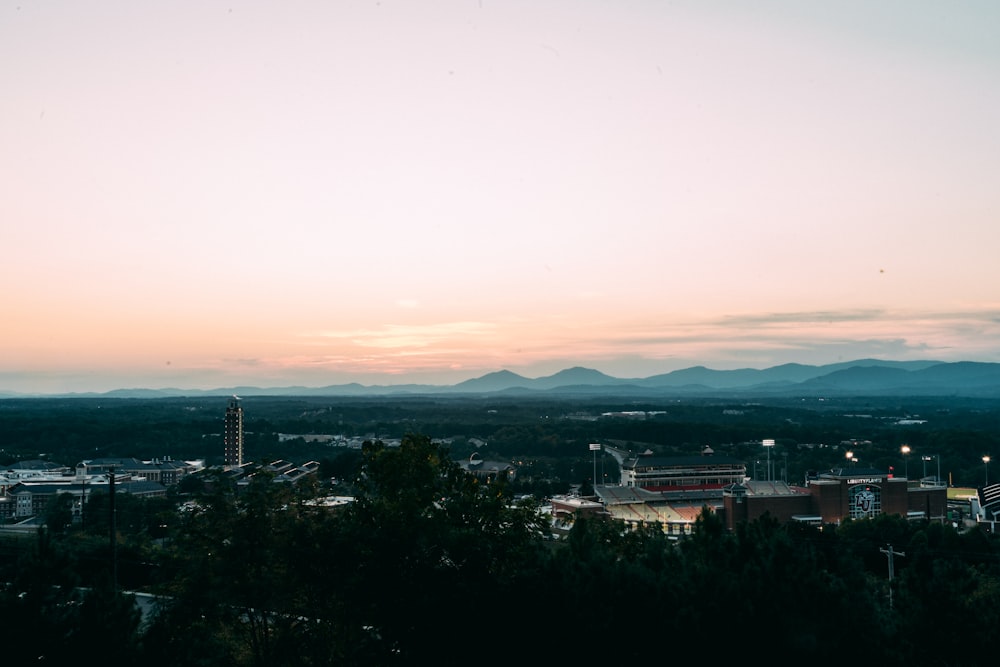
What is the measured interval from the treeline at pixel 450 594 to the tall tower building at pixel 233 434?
142396 mm

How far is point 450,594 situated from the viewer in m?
19.0

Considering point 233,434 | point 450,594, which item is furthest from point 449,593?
point 233,434

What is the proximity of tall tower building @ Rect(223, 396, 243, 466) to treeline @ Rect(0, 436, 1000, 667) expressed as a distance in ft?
467

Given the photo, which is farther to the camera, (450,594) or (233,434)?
(233,434)

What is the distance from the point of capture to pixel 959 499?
97.5 m

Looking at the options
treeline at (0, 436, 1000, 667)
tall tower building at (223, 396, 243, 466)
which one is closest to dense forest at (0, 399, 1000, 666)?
treeline at (0, 436, 1000, 667)

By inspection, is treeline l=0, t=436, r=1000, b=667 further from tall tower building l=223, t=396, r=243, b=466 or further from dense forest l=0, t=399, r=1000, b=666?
tall tower building l=223, t=396, r=243, b=466

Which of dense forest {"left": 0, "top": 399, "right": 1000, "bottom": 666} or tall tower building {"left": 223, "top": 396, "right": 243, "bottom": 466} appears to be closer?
dense forest {"left": 0, "top": 399, "right": 1000, "bottom": 666}

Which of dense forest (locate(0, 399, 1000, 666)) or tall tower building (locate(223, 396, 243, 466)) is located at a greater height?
dense forest (locate(0, 399, 1000, 666))

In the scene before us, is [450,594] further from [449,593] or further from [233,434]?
[233,434]

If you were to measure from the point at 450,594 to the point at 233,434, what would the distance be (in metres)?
154

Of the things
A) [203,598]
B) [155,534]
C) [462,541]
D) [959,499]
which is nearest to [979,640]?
[462,541]

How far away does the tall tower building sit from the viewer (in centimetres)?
16138

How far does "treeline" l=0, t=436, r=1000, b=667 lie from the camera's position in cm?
1634
